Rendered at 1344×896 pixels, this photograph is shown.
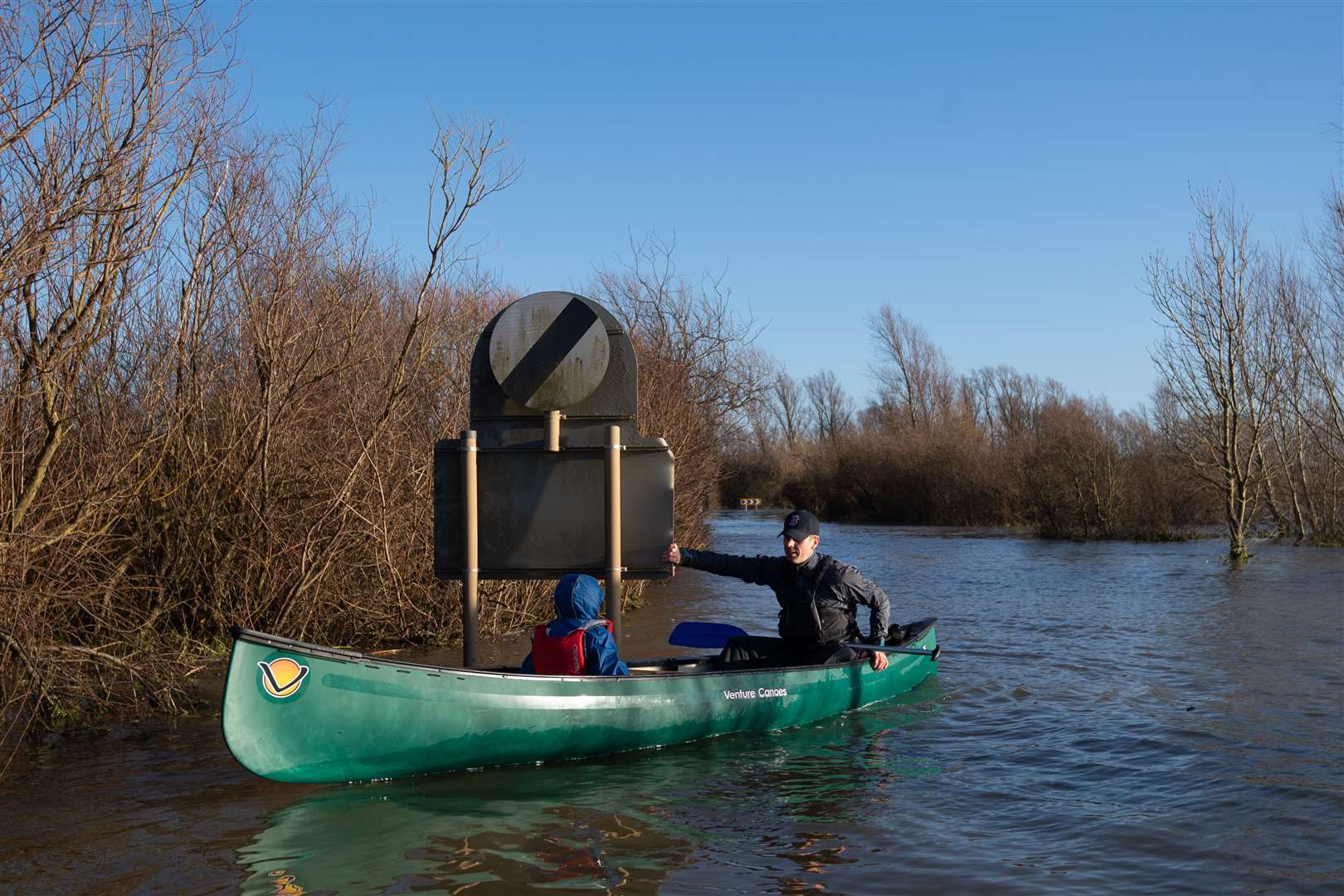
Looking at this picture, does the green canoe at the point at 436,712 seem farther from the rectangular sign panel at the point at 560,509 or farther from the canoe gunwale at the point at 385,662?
the rectangular sign panel at the point at 560,509

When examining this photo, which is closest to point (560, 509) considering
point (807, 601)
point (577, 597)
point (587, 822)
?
point (577, 597)

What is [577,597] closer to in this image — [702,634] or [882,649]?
[702,634]

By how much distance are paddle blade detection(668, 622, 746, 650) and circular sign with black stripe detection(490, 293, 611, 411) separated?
2551mm

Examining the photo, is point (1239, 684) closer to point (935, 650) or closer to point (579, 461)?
point (935, 650)

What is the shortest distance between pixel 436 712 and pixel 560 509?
1705 mm

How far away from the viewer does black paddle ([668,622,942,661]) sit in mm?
9461

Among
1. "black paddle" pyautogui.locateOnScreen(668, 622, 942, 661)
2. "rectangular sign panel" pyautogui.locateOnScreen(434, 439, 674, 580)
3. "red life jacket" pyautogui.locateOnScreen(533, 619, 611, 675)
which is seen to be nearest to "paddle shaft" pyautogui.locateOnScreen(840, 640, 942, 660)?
"black paddle" pyautogui.locateOnScreen(668, 622, 942, 661)

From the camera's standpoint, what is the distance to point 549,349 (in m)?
7.92

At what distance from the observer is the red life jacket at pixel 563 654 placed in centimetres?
761

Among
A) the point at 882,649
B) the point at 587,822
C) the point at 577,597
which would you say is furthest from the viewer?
the point at 882,649

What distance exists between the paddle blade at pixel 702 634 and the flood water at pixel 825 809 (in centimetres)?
105

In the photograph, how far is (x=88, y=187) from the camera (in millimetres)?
7531

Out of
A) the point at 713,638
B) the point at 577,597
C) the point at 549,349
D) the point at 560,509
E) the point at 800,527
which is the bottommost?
the point at 713,638

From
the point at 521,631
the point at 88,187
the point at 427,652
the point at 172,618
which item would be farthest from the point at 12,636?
the point at 521,631
